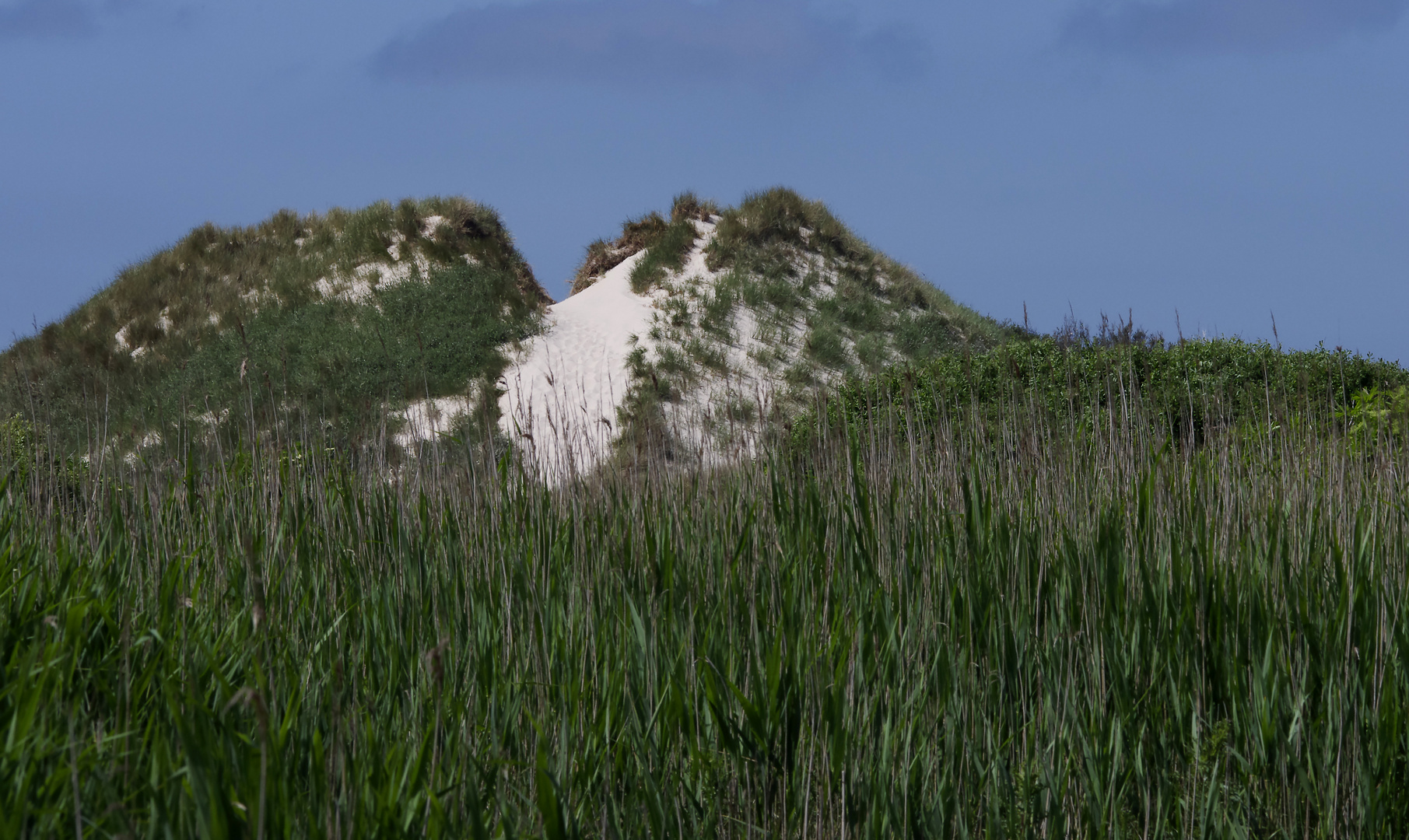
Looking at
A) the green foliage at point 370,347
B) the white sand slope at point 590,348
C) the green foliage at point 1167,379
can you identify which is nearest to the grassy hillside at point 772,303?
the white sand slope at point 590,348

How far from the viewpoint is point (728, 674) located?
6.49 feet

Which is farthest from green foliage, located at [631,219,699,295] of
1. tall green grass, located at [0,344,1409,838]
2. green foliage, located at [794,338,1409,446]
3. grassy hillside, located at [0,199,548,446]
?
tall green grass, located at [0,344,1409,838]

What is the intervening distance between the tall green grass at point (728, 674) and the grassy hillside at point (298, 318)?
9.27 meters

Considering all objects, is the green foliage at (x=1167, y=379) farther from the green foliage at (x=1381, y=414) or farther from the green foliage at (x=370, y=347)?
the green foliage at (x=370, y=347)

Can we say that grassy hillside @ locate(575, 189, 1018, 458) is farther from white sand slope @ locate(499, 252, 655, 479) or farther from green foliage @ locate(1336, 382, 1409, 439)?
green foliage @ locate(1336, 382, 1409, 439)

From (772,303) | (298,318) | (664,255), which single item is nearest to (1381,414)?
(772,303)

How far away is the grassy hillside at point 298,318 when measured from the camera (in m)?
12.5

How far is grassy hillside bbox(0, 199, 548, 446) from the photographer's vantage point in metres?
12.5

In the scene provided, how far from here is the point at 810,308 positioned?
1499 cm

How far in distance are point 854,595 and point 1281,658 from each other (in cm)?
92

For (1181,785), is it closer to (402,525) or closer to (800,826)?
(800,826)

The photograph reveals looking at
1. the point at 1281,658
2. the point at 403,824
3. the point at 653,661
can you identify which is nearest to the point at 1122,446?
the point at 1281,658

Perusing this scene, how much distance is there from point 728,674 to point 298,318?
13515 millimetres

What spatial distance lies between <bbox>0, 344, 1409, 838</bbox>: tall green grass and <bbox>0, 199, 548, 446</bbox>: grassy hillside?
927 cm
